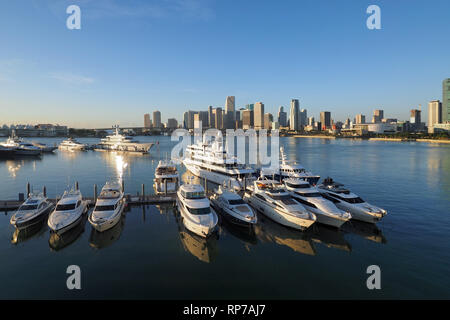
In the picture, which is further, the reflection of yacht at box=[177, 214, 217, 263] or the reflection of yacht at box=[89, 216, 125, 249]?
the reflection of yacht at box=[89, 216, 125, 249]

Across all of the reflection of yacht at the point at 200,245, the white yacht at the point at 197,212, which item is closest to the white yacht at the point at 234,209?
the white yacht at the point at 197,212

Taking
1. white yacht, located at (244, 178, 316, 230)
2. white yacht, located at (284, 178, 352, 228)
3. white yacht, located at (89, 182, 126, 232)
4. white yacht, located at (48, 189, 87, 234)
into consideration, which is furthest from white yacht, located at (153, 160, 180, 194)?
white yacht, located at (284, 178, 352, 228)

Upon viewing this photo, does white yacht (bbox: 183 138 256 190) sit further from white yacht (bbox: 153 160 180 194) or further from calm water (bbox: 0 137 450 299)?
calm water (bbox: 0 137 450 299)

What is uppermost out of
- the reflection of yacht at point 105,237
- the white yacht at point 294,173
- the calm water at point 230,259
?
the white yacht at point 294,173

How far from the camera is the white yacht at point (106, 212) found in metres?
23.2

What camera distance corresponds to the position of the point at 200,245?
71.4ft

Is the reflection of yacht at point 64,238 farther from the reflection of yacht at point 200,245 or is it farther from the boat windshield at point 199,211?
the boat windshield at point 199,211

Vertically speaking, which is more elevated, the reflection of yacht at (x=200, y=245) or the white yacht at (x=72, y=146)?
the white yacht at (x=72, y=146)

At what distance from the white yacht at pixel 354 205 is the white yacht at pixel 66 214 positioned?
25972mm

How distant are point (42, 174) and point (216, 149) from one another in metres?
39.4

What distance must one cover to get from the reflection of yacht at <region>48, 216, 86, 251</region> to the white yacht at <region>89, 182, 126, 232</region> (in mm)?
1606

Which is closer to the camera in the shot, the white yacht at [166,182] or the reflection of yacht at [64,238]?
the reflection of yacht at [64,238]

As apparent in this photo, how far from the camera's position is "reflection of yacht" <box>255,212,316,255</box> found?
70.8 feet
